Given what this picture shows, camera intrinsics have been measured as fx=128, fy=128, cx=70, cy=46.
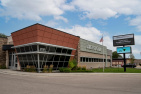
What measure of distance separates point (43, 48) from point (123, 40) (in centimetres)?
1855

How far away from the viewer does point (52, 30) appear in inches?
958

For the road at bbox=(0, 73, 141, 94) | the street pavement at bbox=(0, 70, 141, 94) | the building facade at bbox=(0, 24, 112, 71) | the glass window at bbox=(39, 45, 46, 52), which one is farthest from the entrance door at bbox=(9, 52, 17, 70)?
the road at bbox=(0, 73, 141, 94)

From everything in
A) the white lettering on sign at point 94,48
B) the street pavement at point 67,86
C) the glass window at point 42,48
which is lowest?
the street pavement at point 67,86

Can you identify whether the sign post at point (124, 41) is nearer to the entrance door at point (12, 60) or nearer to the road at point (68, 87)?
the road at point (68, 87)

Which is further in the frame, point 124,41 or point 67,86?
point 124,41

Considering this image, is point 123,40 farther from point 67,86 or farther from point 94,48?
point 67,86

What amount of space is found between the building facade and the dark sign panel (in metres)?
7.99

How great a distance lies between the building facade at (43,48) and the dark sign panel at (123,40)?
7.99m

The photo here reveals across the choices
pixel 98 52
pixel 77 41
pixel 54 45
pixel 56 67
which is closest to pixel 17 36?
pixel 54 45

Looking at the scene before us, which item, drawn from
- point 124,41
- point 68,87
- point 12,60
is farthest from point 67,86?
point 12,60

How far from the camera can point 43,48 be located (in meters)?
22.4

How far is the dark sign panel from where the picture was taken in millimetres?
28881

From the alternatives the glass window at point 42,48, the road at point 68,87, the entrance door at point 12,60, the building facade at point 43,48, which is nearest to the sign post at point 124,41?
the building facade at point 43,48

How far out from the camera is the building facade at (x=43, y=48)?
72.7 feet
